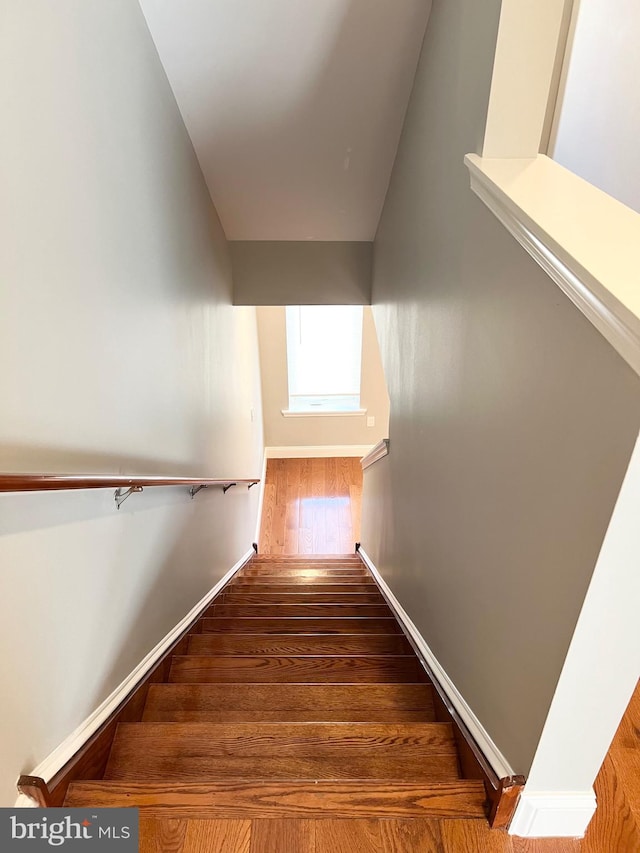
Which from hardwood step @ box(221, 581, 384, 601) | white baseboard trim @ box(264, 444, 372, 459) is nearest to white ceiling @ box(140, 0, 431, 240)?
hardwood step @ box(221, 581, 384, 601)

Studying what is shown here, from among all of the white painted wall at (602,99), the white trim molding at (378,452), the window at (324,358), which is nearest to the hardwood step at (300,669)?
the white trim molding at (378,452)

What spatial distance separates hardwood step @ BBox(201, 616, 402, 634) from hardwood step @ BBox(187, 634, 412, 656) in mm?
244

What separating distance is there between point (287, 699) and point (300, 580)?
1873 mm

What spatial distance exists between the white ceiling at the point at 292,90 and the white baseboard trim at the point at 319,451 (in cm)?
402

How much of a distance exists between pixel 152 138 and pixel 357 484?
16.4ft

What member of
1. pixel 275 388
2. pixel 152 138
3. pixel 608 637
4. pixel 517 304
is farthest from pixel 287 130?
pixel 275 388

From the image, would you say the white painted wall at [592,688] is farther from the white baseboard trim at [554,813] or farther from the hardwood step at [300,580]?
the hardwood step at [300,580]

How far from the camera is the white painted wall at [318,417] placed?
21.3 feet

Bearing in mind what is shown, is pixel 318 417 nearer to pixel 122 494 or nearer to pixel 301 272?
pixel 301 272

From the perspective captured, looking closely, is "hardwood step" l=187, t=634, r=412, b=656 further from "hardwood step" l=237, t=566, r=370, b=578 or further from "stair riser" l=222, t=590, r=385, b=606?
"hardwood step" l=237, t=566, r=370, b=578

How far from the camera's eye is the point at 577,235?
34.6 inches

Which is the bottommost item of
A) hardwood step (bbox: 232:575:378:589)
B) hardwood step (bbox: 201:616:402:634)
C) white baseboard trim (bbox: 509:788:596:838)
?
hardwood step (bbox: 232:575:378:589)

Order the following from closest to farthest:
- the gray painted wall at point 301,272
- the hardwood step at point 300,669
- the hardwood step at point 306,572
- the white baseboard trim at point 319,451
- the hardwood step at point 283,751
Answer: the hardwood step at point 283,751 → the hardwood step at point 300,669 → the hardwood step at point 306,572 → the gray painted wall at point 301,272 → the white baseboard trim at point 319,451

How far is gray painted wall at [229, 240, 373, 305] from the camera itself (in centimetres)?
399
